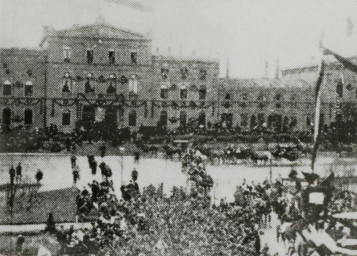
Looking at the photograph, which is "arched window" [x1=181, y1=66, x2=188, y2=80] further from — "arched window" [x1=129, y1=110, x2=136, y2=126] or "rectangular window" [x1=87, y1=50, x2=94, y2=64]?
"rectangular window" [x1=87, y1=50, x2=94, y2=64]

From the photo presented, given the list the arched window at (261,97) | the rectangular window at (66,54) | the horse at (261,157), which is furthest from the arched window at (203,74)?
the horse at (261,157)

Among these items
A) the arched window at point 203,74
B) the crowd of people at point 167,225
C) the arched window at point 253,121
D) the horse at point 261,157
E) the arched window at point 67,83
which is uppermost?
the arched window at point 203,74

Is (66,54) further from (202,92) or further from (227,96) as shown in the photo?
(227,96)

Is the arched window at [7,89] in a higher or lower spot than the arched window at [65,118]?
higher

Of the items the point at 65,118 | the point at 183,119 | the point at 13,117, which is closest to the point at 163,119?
the point at 183,119

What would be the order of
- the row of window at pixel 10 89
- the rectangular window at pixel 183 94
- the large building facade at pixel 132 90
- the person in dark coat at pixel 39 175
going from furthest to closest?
the rectangular window at pixel 183 94 → the row of window at pixel 10 89 → the large building facade at pixel 132 90 → the person in dark coat at pixel 39 175

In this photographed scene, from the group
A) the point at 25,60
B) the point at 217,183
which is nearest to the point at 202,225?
the point at 217,183

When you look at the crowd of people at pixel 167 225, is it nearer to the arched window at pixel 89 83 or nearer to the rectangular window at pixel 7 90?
the rectangular window at pixel 7 90
